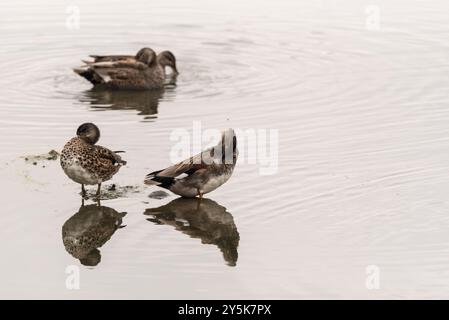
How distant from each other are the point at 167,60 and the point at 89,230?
29.8ft

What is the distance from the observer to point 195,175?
12.3 m

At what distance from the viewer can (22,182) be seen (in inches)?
504

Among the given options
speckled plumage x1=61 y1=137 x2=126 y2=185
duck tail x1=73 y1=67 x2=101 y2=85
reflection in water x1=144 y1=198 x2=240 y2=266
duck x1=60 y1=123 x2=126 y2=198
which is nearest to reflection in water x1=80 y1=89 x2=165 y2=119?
duck tail x1=73 y1=67 x2=101 y2=85

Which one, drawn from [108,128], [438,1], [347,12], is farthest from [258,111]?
[438,1]

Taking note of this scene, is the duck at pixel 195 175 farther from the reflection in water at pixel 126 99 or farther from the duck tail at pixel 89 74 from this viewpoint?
the duck tail at pixel 89 74

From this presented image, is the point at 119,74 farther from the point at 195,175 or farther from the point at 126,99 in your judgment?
the point at 195,175

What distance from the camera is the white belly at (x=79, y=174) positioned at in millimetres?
12148

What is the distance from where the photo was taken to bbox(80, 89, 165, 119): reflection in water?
17.5 metres

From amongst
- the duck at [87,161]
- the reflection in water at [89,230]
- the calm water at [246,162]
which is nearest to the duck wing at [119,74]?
the calm water at [246,162]

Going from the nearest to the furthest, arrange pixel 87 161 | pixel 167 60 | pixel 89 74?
pixel 87 161
pixel 89 74
pixel 167 60

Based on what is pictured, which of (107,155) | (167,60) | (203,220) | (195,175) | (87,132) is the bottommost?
(203,220)

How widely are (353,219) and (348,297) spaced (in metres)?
2.28

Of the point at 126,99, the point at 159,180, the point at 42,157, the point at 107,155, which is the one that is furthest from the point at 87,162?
the point at 126,99

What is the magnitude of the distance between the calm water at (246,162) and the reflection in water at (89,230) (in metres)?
0.03
